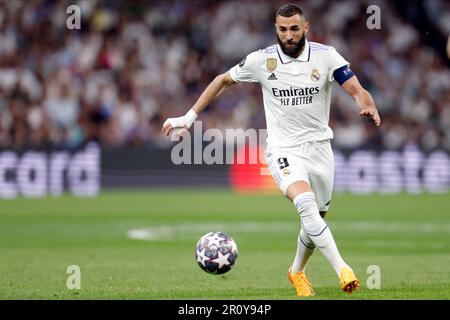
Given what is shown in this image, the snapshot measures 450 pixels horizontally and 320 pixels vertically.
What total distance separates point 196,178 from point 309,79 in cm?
1735

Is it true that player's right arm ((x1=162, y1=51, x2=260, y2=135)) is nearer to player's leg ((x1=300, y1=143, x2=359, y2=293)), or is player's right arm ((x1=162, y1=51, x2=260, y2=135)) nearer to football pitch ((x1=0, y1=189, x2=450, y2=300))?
player's leg ((x1=300, y1=143, x2=359, y2=293))

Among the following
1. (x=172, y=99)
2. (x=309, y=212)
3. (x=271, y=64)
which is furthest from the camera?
(x=172, y=99)

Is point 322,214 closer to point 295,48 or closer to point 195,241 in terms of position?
point 295,48

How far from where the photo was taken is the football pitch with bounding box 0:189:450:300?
1098 centimetres

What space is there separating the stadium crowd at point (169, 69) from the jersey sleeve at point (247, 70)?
1534 centimetres

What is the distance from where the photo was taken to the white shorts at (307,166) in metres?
10.2

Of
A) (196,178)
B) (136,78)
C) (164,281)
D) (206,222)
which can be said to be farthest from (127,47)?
(164,281)

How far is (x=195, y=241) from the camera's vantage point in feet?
57.7

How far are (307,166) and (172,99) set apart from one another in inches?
737

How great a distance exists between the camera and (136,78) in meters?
28.6

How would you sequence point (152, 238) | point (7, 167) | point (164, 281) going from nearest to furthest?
point (164, 281)
point (152, 238)
point (7, 167)

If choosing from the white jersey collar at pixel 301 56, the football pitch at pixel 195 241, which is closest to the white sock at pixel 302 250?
the football pitch at pixel 195 241

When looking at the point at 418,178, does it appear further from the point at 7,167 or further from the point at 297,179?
the point at 297,179

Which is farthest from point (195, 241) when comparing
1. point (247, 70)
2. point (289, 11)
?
point (289, 11)
